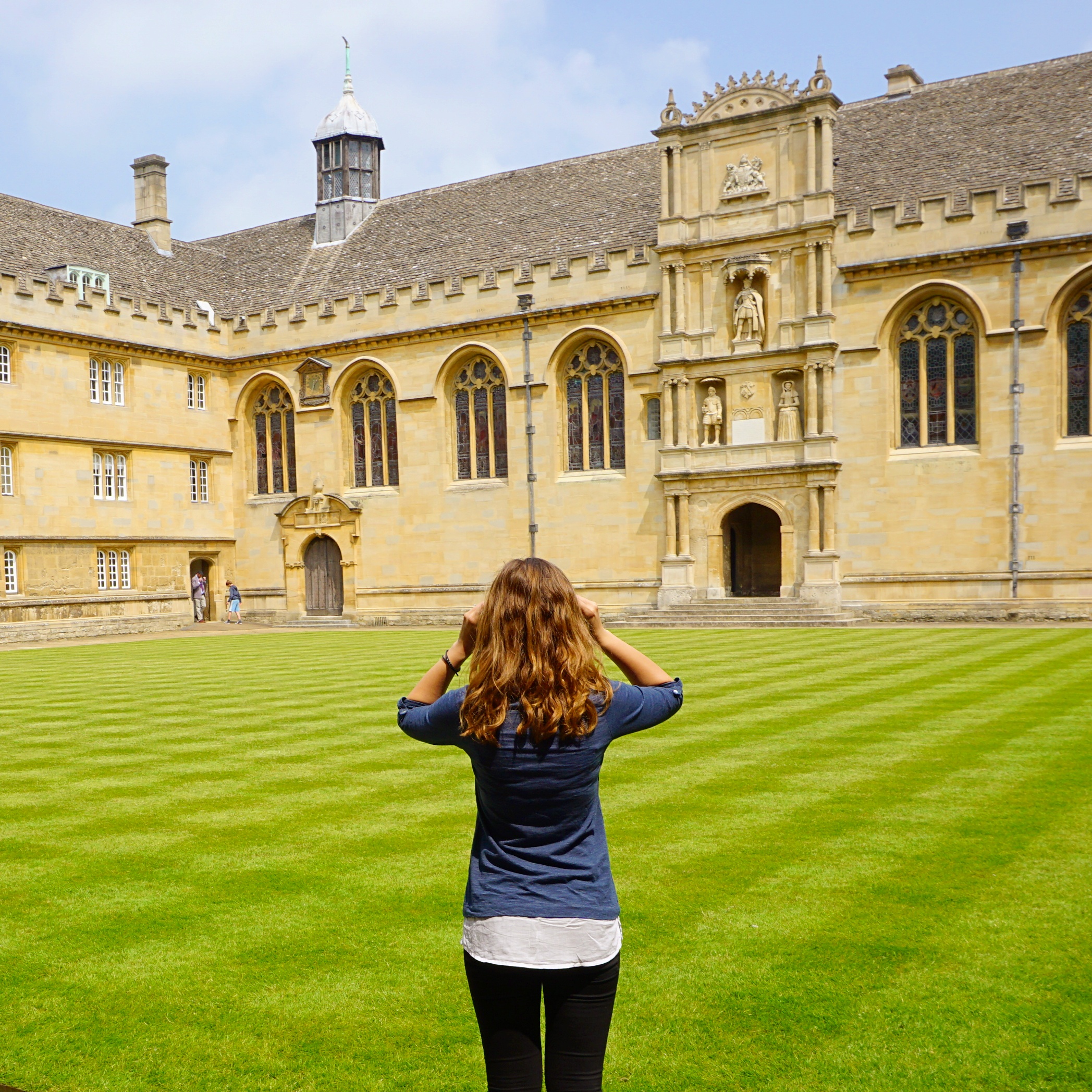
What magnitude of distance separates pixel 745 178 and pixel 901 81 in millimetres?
8626

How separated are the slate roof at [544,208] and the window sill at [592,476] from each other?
650 cm

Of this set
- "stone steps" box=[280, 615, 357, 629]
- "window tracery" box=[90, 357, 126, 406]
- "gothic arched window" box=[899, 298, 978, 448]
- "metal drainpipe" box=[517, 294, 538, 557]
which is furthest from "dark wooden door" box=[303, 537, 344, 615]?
"gothic arched window" box=[899, 298, 978, 448]

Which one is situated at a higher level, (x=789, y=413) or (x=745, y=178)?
(x=745, y=178)

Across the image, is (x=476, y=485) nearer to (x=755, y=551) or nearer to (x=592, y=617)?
(x=755, y=551)

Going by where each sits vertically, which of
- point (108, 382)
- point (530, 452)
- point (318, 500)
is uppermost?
point (108, 382)

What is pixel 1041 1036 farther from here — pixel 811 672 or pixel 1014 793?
pixel 811 672

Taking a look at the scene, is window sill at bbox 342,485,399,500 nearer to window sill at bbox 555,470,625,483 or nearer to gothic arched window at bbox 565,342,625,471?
window sill at bbox 555,470,625,483


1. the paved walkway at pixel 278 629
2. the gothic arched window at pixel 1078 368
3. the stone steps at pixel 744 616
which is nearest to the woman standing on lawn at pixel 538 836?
the paved walkway at pixel 278 629

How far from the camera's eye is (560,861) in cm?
324

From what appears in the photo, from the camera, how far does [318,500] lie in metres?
37.7

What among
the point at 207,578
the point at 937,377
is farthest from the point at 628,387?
the point at 207,578

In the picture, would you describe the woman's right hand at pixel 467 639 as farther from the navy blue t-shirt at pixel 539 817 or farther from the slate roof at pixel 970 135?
the slate roof at pixel 970 135

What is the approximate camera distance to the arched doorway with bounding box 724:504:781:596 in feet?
110

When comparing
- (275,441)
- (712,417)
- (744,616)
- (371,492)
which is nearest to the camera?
(744,616)
